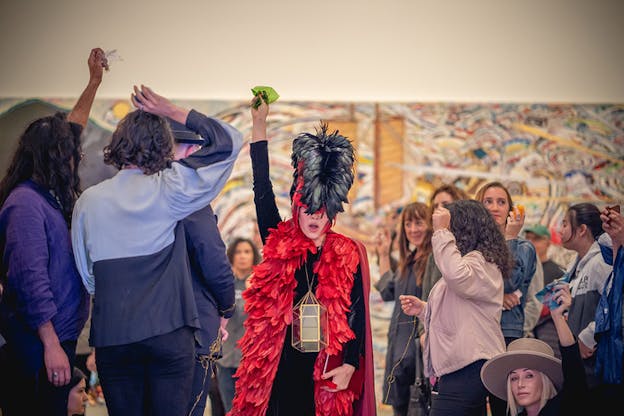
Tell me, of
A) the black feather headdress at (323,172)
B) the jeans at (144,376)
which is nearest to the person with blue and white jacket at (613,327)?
the black feather headdress at (323,172)

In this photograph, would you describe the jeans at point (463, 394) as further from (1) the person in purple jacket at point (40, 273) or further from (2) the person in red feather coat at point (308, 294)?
(1) the person in purple jacket at point (40, 273)

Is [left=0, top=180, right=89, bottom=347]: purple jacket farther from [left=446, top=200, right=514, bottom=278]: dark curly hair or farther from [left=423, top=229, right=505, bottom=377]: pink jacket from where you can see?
[left=446, top=200, right=514, bottom=278]: dark curly hair

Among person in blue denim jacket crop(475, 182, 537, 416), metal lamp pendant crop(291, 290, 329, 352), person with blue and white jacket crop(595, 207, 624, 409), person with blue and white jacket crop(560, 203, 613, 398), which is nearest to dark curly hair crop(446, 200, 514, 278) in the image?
person in blue denim jacket crop(475, 182, 537, 416)

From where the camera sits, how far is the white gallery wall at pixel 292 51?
21.6ft

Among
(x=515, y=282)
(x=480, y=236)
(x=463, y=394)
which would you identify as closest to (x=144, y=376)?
(x=463, y=394)

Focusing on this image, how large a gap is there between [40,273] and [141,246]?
0.47 m

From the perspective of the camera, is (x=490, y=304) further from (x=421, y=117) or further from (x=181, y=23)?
(x=181, y=23)

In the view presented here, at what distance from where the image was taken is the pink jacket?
147 inches

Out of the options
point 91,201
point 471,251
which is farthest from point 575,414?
point 91,201

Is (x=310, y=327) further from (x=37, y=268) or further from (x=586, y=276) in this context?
(x=586, y=276)

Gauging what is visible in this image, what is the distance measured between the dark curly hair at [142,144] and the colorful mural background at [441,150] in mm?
3516

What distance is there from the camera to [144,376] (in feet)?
9.53

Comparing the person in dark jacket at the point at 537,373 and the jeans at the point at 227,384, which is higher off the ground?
the person in dark jacket at the point at 537,373

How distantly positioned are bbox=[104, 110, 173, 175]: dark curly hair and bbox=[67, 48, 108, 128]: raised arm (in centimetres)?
47
